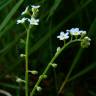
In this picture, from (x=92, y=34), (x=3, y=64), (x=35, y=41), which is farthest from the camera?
(x=3, y=64)

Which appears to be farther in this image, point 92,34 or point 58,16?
point 58,16

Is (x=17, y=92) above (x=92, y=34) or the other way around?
the other way around

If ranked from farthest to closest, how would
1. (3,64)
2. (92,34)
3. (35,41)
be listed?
(3,64) → (35,41) → (92,34)

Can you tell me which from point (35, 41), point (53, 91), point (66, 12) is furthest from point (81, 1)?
point (53, 91)

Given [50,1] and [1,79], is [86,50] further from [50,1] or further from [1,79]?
[1,79]

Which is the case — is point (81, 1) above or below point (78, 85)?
above

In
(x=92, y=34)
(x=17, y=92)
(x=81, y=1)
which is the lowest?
(x=17, y=92)

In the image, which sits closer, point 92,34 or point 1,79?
point 92,34

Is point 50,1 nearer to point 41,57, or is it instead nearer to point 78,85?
point 41,57

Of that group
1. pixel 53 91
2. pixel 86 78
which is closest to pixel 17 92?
pixel 53 91
